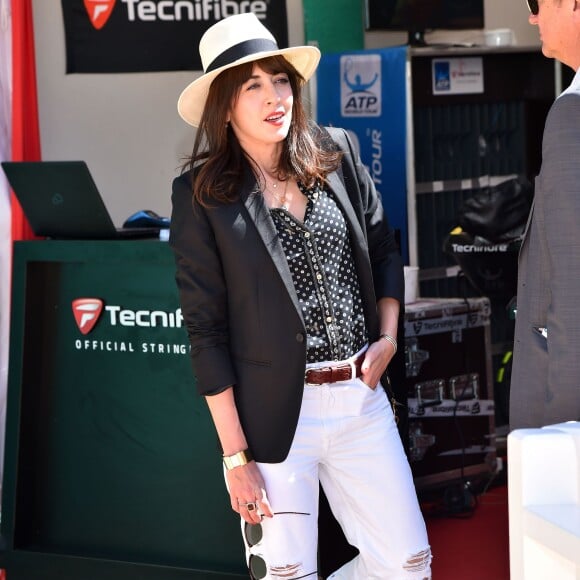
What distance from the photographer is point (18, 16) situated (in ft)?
14.6

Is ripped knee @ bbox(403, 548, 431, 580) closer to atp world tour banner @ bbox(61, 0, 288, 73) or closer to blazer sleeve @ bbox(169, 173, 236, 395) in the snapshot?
blazer sleeve @ bbox(169, 173, 236, 395)

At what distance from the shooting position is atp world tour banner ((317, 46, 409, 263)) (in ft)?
17.4

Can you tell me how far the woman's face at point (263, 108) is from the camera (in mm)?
2768

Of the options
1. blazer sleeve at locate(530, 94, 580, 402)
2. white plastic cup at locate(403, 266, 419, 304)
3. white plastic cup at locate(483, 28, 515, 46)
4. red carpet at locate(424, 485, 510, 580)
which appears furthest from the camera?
white plastic cup at locate(483, 28, 515, 46)

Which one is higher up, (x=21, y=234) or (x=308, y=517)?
(x=21, y=234)

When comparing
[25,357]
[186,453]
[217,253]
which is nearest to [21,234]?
[25,357]

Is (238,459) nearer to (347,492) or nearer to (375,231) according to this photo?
(347,492)

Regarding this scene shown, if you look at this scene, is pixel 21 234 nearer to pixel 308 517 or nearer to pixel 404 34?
pixel 308 517

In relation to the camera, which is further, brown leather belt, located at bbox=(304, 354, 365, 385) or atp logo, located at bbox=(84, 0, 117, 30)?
atp logo, located at bbox=(84, 0, 117, 30)

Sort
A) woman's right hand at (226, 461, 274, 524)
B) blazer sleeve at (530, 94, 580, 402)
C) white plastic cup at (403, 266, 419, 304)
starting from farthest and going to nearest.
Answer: white plastic cup at (403, 266, 419, 304) < woman's right hand at (226, 461, 274, 524) < blazer sleeve at (530, 94, 580, 402)

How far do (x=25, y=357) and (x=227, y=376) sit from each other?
4.19ft

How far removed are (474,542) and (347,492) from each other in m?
1.60

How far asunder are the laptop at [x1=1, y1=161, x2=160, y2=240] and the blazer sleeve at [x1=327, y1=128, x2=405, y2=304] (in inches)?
34.2

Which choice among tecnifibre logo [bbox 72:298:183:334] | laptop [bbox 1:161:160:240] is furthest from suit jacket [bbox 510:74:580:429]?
laptop [bbox 1:161:160:240]
